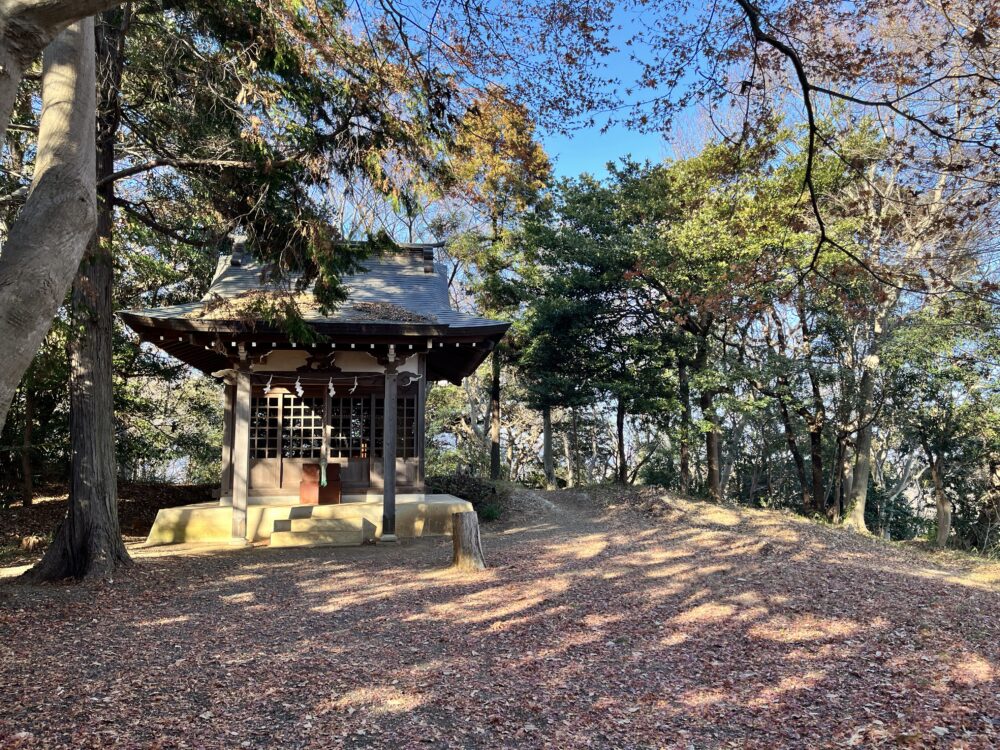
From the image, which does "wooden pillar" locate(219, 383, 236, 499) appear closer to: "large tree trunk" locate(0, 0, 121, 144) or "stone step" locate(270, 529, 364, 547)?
"stone step" locate(270, 529, 364, 547)

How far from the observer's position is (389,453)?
375 inches

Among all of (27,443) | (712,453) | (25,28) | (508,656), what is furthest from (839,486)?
(27,443)

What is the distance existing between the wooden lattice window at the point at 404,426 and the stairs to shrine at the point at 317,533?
6.27 feet

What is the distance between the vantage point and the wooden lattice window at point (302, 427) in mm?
11023

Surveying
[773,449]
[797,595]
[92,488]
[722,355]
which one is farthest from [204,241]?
[773,449]

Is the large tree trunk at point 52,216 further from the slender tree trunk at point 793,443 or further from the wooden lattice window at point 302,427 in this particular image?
the slender tree trunk at point 793,443

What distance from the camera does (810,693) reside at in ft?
12.5

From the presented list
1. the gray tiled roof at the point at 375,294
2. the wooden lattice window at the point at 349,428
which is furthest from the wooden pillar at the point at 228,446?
the wooden lattice window at the point at 349,428

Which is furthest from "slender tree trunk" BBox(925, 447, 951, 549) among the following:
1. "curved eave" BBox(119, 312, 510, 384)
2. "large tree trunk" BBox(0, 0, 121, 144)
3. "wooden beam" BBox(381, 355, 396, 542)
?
"large tree trunk" BBox(0, 0, 121, 144)

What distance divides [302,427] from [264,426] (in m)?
0.67

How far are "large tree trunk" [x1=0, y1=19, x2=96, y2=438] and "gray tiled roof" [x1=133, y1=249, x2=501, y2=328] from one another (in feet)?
15.4

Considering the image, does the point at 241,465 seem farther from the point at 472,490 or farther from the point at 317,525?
the point at 472,490

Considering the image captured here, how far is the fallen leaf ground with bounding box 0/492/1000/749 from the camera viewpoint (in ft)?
11.0

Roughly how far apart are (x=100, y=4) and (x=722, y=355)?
1616 centimetres
